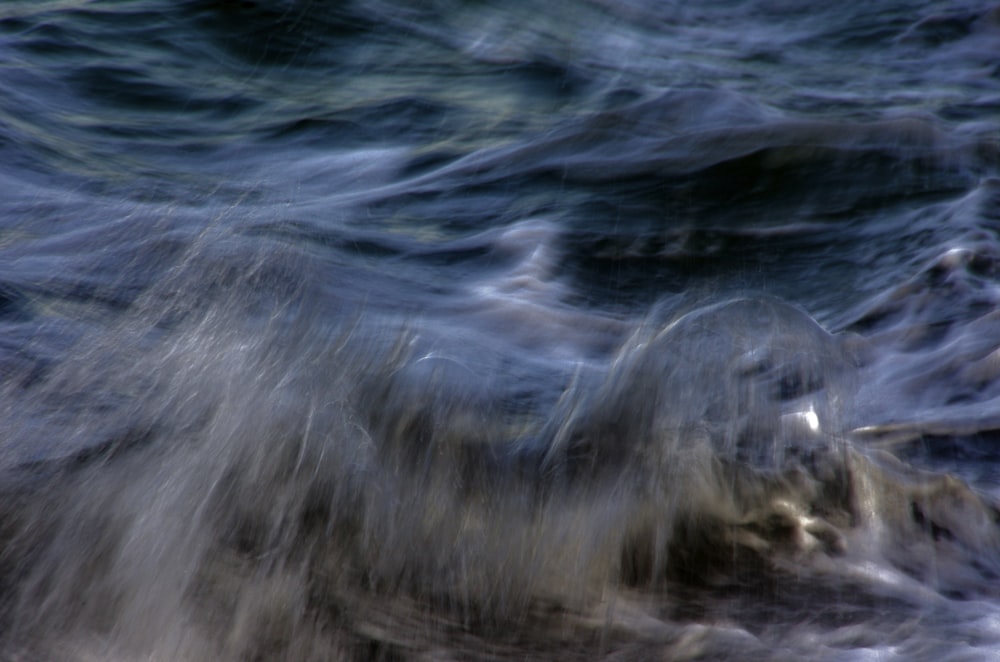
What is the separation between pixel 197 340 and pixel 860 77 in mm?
4214

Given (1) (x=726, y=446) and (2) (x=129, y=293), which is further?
(2) (x=129, y=293)

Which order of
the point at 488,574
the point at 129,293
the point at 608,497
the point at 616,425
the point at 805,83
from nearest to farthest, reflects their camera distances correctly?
the point at 488,574
the point at 608,497
the point at 616,425
the point at 129,293
the point at 805,83

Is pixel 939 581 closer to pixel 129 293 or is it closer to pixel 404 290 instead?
pixel 404 290

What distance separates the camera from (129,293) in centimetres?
281

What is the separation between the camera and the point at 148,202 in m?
3.71

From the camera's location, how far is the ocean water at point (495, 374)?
6.05 ft

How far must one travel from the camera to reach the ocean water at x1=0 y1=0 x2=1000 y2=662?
6.05 ft

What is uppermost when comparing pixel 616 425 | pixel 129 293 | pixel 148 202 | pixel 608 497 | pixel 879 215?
pixel 879 215

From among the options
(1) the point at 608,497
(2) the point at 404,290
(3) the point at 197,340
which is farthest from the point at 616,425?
(2) the point at 404,290

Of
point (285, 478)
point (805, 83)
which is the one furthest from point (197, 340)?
point (805, 83)

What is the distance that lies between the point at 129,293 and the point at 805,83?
3.77m

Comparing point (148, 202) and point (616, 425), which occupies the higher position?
point (148, 202)

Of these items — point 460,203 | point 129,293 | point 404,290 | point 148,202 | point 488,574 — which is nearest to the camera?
point 488,574

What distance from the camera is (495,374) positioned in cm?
270
